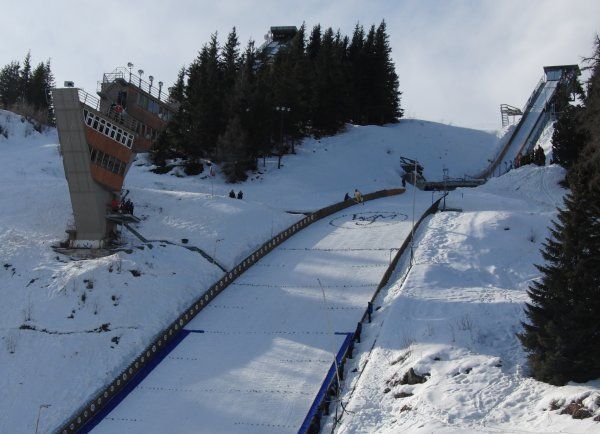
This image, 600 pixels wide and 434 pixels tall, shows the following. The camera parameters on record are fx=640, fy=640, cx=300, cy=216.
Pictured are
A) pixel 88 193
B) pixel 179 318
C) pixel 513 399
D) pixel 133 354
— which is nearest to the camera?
pixel 513 399

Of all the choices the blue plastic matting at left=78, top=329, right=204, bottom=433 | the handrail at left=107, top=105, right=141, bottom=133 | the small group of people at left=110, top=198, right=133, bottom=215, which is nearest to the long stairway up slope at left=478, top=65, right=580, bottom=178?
the handrail at left=107, top=105, right=141, bottom=133

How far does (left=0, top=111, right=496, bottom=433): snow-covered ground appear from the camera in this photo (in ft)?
67.5

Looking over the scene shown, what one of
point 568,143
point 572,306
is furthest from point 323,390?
point 568,143

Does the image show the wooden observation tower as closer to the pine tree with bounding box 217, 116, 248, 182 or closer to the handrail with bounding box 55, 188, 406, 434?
the handrail with bounding box 55, 188, 406, 434

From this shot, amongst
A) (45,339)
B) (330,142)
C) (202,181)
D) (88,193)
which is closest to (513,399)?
(45,339)

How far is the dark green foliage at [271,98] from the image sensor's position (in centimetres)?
5453

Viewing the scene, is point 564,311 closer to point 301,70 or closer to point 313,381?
point 313,381

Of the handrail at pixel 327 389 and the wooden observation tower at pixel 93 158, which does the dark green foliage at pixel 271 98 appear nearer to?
the wooden observation tower at pixel 93 158

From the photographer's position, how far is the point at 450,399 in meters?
15.6

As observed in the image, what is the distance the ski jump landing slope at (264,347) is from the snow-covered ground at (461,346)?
163cm

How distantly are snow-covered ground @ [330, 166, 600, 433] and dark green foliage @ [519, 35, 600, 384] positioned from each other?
510 mm

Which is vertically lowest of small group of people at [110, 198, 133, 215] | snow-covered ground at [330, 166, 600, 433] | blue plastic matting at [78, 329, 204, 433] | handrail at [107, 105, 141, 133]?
blue plastic matting at [78, 329, 204, 433]

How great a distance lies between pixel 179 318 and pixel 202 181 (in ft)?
90.5

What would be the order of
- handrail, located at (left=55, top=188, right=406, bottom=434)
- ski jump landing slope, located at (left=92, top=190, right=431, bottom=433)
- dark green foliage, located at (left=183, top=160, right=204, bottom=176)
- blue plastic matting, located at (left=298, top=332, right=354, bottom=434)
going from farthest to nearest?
dark green foliage, located at (left=183, top=160, right=204, bottom=176)
handrail, located at (left=55, top=188, right=406, bottom=434)
ski jump landing slope, located at (left=92, top=190, right=431, bottom=433)
blue plastic matting, located at (left=298, top=332, right=354, bottom=434)
